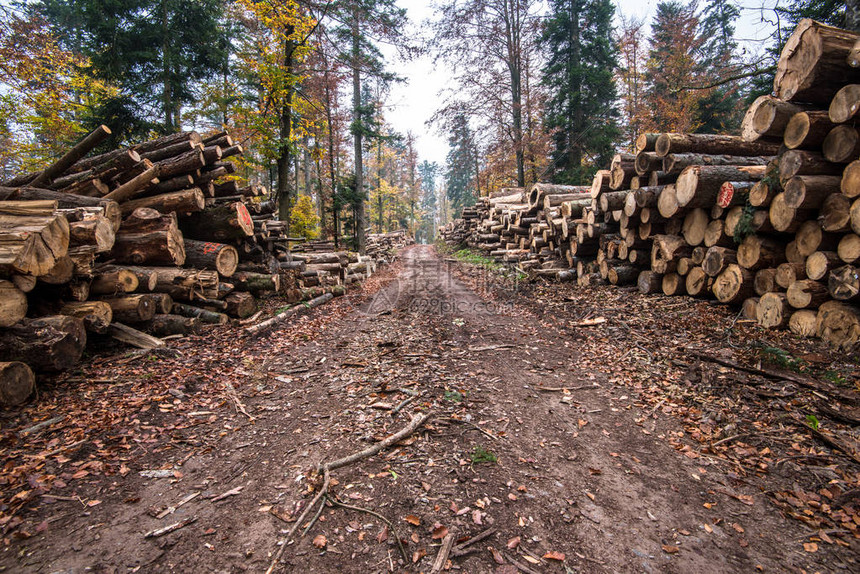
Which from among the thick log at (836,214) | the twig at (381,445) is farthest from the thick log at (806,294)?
the twig at (381,445)

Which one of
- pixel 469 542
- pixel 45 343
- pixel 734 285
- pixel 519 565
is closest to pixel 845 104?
pixel 734 285

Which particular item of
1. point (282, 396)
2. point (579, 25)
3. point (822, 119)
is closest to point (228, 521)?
point (282, 396)

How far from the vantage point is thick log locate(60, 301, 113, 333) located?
5.03 meters

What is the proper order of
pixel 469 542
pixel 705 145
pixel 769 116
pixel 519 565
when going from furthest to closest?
1. pixel 705 145
2. pixel 769 116
3. pixel 469 542
4. pixel 519 565

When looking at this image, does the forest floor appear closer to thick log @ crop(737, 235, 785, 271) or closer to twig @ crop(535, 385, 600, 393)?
twig @ crop(535, 385, 600, 393)

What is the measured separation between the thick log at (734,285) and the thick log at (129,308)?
9.84 m

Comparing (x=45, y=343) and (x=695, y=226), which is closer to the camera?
(x=45, y=343)

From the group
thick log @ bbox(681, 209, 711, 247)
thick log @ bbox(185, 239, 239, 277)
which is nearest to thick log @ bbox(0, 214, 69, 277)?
thick log @ bbox(185, 239, 239, 277)

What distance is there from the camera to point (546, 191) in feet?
39.0

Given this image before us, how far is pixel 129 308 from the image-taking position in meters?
5.67

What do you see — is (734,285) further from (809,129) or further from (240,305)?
(240,305)

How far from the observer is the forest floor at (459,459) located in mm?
2346

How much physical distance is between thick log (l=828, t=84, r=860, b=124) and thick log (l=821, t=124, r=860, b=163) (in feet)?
0.47

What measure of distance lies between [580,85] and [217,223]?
19.3 meters
